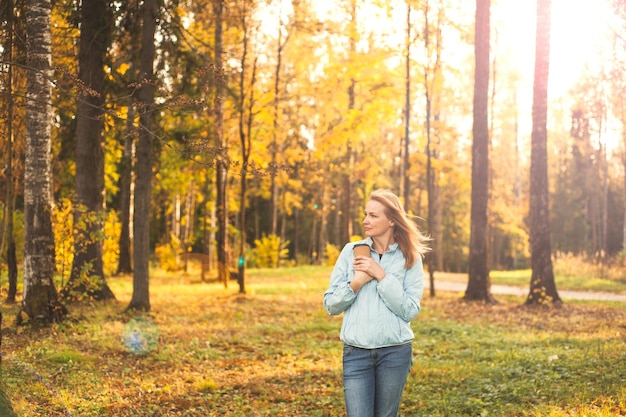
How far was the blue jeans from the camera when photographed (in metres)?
4.07

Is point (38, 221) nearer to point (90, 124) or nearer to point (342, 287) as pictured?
point (90, 124)

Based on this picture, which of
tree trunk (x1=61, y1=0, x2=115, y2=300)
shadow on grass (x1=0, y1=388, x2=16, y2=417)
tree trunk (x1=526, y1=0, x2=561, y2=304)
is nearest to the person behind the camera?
shadow on grass (x1=0, y1=388, x2=16, y2=417)

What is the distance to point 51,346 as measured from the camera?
9578 mm

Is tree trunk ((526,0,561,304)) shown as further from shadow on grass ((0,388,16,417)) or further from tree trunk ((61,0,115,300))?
shadow on grass ((0,388,16,417))

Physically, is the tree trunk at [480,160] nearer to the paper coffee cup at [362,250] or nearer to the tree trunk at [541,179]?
the tree trunk at [541,179]

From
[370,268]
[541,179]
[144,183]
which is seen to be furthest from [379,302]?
[541,179]

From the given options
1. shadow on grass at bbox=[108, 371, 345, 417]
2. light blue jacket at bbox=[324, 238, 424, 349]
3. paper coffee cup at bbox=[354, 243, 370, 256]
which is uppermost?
paper coffee cup at bbox=[354, 243, 370, 256]

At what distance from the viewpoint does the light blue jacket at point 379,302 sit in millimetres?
4086

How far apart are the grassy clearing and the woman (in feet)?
7.25

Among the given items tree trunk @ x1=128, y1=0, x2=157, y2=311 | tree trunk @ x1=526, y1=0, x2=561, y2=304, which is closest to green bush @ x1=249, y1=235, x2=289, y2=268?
tree trunk @ x1=526, y1=0, x2=561, y2=304

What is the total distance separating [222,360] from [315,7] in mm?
16227

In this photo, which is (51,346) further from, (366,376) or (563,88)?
(563,88)

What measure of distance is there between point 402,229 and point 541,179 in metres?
13.1

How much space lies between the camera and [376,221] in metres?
4.30
